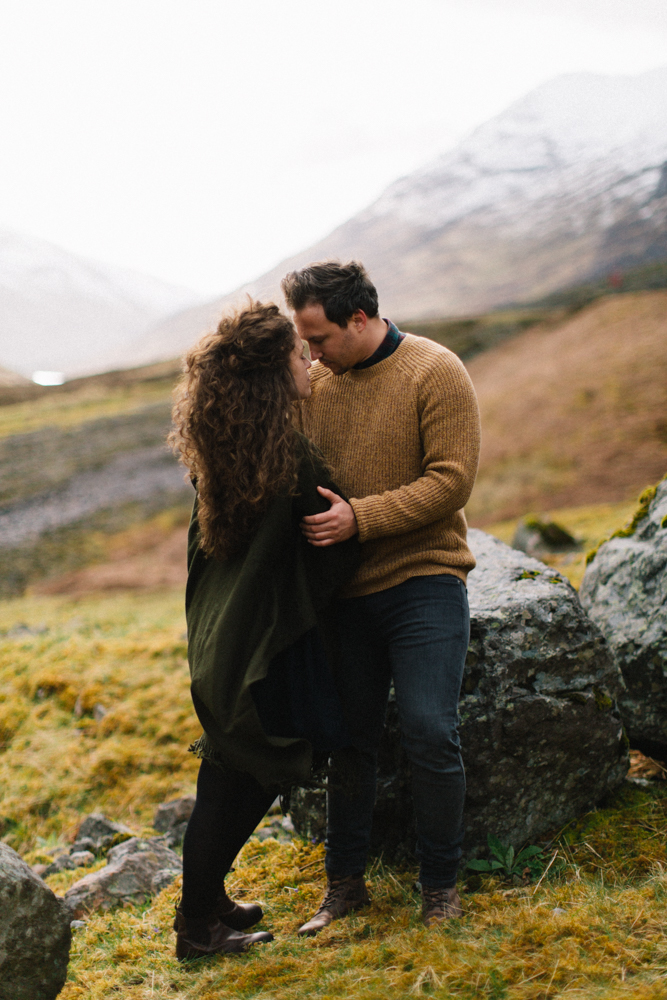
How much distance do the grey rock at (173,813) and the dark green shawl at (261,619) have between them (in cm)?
262

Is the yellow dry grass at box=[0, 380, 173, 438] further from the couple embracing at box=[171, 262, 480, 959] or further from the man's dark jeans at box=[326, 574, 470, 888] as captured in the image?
the man's dark jeans at box=[326, 574, 470, 888]

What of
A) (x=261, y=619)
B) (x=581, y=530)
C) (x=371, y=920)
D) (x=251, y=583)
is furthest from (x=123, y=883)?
(x=581, y=530)

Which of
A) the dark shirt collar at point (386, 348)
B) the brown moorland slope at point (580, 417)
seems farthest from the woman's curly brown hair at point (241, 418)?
the brown moorland slope at point (580, 417)

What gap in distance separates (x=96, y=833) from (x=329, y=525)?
3707 millimetres

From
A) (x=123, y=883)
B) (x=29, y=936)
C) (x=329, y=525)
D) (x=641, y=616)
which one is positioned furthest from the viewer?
(x=641, y=616)

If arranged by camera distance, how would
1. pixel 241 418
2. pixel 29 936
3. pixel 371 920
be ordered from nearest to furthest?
pixel 241 418
pixel 29 936
pixel 371 920

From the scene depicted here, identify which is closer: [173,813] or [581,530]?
[173,813]

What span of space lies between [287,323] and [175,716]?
5082mm

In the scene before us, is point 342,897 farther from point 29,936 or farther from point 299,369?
point 299,369

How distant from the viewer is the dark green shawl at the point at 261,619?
2.64 meters

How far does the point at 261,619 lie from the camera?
8.86 feet

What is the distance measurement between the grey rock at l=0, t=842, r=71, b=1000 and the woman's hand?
1.93 m

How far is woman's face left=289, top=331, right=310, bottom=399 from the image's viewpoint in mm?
2789

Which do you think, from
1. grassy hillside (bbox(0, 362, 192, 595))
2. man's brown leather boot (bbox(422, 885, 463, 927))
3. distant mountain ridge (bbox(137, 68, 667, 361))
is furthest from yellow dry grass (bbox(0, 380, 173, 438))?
man's brown leather boot (bbox(422, 885, 463, 927))
